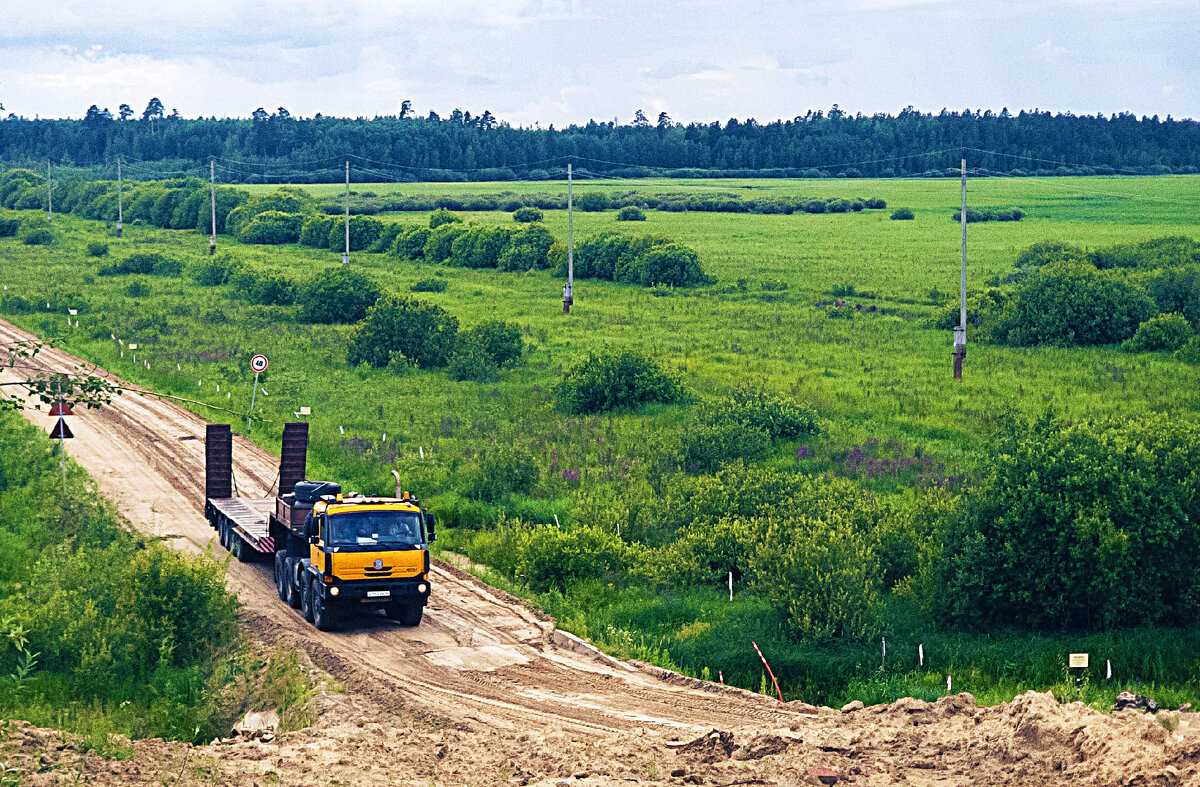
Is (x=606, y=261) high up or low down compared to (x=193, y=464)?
up

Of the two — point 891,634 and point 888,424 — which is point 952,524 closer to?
point 891,634

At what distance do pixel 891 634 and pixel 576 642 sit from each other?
5038mm

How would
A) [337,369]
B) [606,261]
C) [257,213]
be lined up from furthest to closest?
1. [257,213]
2. [606,261]
3. [337,369]

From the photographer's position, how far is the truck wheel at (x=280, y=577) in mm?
22406

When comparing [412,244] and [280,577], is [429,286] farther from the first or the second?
[280,577]

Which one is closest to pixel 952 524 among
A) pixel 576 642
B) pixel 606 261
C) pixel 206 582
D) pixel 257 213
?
pixel 576 642

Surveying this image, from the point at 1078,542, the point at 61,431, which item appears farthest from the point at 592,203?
the point at 1078,542

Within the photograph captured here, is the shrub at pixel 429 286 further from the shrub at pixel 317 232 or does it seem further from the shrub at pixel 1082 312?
the shrub at pixel 1082 312

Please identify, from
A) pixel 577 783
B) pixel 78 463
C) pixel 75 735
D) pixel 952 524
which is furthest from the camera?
pixel 78 463

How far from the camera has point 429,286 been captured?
70.5 meters

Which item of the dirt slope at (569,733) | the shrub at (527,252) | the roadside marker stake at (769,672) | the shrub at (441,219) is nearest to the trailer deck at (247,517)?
the dirt slope at (569,733)

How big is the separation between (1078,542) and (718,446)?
450 inches

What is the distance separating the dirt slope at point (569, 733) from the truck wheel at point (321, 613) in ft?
0.65

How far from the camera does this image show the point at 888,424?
34312 mm
